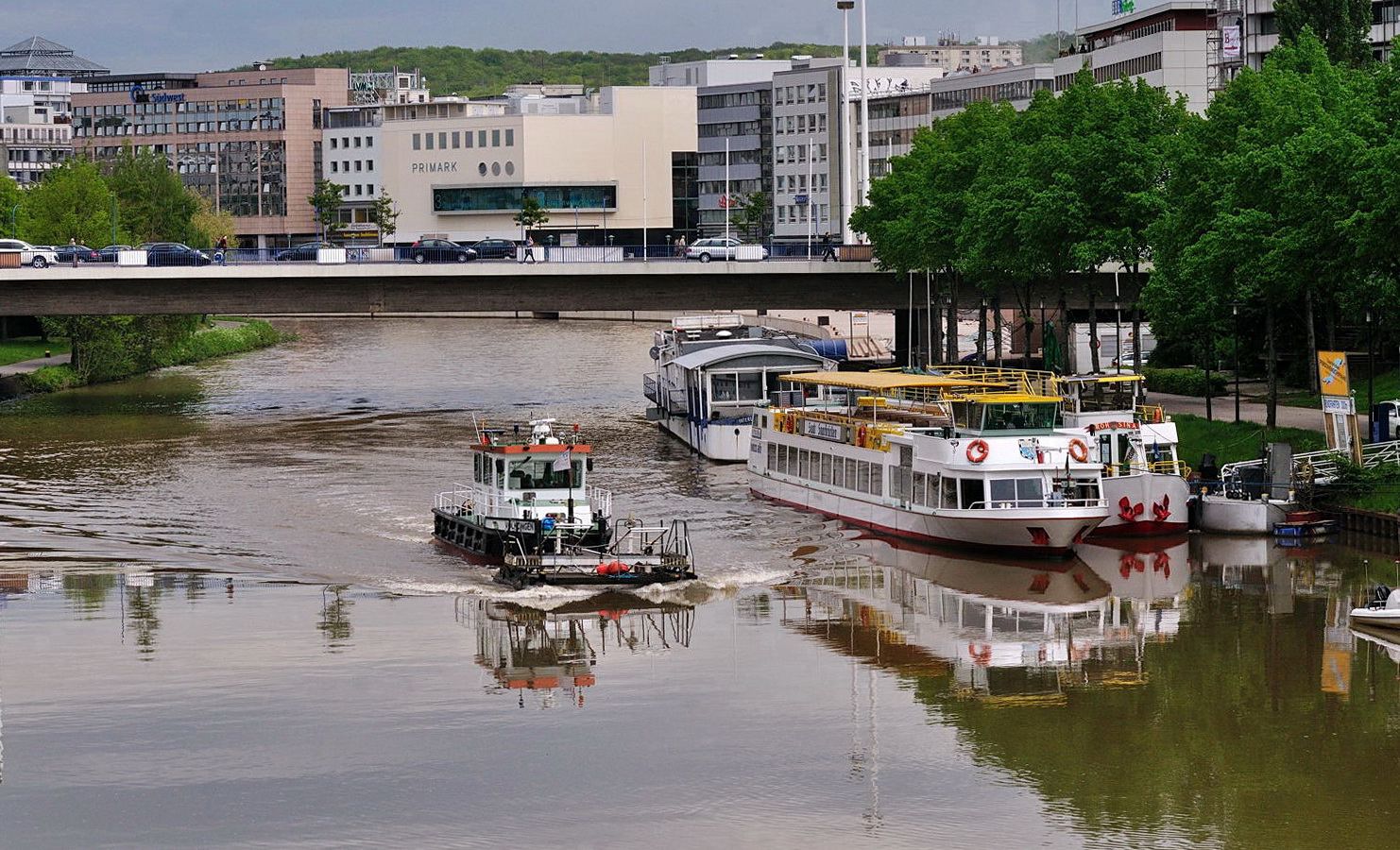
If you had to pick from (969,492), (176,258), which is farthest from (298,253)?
(969,492)

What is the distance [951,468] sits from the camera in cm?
6044

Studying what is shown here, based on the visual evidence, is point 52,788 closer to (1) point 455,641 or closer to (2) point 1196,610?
(1) point 455,641

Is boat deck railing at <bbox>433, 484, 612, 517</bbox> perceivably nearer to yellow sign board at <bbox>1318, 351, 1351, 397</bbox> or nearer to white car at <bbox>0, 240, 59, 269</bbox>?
yellow sign board at <bbox>1318, 351, 1351, 397</bbox>

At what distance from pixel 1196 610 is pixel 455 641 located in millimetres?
17798

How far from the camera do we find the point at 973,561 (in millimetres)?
60594

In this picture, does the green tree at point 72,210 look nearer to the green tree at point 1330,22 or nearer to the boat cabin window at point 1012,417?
the green tree at point 1330,22

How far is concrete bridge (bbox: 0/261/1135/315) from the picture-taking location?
111188mm

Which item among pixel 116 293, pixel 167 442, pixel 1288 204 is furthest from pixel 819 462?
pixel 116 293

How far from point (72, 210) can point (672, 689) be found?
11160cm

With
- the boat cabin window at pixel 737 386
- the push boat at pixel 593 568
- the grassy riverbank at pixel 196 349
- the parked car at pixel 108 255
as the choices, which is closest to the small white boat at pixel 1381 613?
the push boat at pixel 593 568

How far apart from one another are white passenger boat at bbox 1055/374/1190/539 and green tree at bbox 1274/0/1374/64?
148 ft

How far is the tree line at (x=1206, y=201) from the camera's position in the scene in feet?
219

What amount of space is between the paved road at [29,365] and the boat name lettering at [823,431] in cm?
5977

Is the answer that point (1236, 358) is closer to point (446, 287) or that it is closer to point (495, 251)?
point (446, 287)
